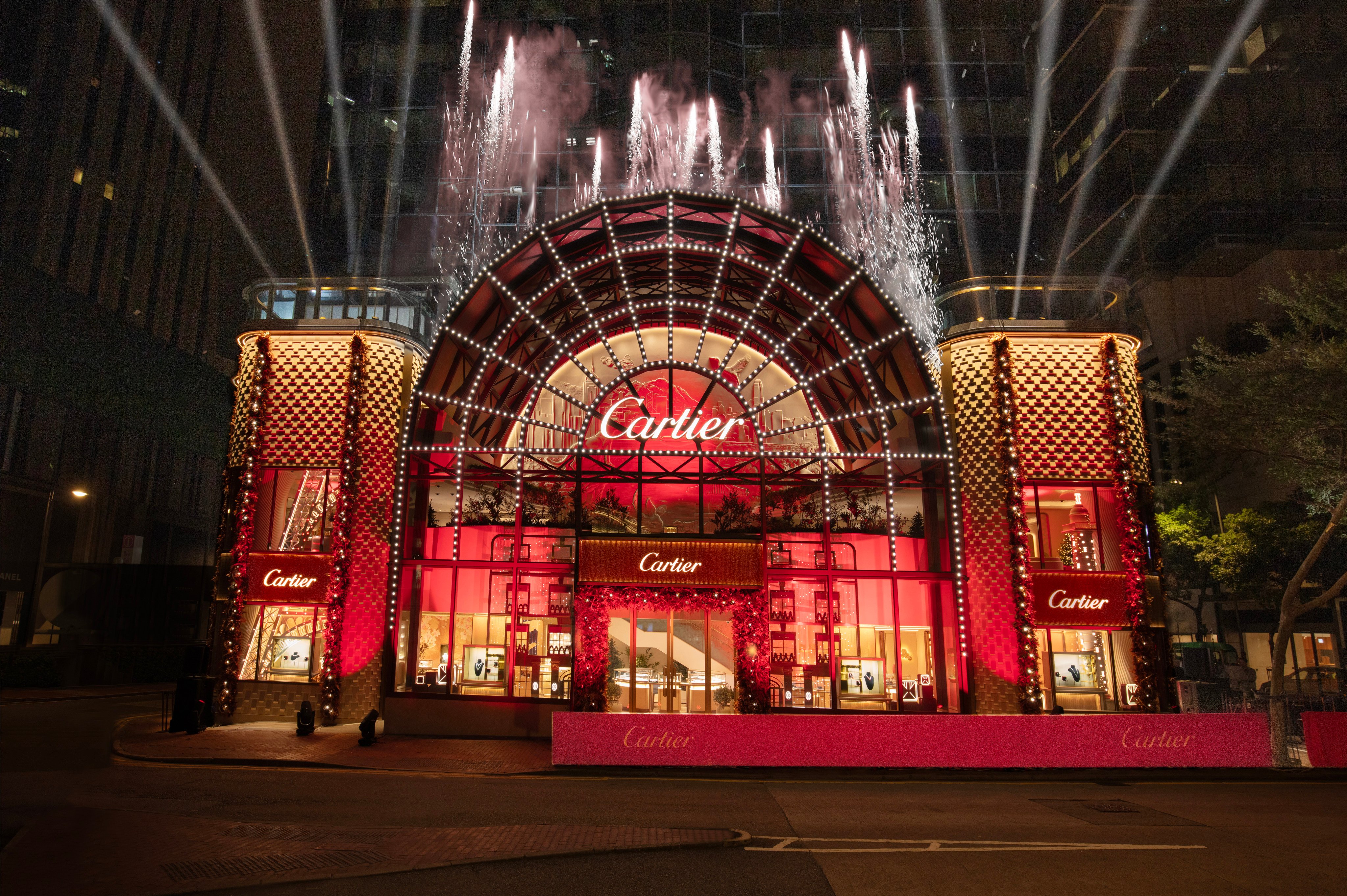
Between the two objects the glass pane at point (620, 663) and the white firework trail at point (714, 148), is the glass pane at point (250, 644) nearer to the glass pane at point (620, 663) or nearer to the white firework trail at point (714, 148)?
the glass pane at point (620, 663)

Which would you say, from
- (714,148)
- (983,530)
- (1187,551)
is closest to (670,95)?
(714,148)

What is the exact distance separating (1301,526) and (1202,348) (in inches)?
468

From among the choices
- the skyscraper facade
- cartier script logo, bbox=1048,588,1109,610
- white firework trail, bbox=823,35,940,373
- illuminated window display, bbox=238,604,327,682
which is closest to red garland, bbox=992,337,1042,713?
cartier script logo, bbox=1048,588,1109,610

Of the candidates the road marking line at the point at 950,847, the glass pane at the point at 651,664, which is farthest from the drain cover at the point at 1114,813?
the glass pane at the point at 651,664

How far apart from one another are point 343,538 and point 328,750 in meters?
5.57

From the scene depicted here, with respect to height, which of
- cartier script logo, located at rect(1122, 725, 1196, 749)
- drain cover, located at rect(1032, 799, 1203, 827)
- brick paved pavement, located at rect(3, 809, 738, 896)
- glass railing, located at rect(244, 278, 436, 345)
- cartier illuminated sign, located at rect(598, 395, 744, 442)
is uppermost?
glass railing, located at rect(244, 278, 436, 345)

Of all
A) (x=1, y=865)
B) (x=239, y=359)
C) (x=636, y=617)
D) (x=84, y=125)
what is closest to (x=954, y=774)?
(x=636, y=617)

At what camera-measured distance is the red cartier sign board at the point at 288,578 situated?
20.6 metres

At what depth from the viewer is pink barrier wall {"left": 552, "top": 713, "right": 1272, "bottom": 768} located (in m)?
14.9

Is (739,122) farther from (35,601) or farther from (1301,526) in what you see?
(35,601)

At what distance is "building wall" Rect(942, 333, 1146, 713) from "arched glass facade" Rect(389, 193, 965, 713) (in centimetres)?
61

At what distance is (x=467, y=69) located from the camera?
5016 cm

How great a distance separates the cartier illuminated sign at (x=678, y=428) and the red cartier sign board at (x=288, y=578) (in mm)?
8174

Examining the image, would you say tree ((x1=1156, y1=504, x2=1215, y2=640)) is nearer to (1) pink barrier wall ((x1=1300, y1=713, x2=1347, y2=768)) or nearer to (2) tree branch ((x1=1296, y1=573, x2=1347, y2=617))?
(2) tree branch ((x1=1296, y1=573, x2=1347, y2=617))
